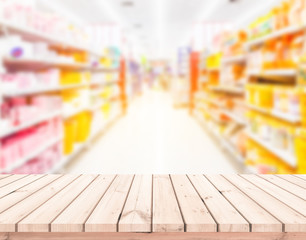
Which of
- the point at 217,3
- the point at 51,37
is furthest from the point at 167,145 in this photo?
the point at 217,3

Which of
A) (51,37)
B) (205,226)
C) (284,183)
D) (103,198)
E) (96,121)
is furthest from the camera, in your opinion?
(96,121)

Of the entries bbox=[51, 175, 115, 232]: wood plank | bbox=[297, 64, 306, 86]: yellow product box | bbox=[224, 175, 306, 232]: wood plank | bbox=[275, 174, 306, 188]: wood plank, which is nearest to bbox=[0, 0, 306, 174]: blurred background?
bbox=[297, 64, 306, 86]: yellow product box

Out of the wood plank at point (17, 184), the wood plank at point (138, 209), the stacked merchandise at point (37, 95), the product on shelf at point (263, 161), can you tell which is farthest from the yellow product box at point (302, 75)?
the stacked merchandise at point (37, 95)

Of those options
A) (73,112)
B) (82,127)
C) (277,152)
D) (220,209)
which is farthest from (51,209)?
(82,127)

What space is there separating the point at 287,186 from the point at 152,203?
2.17 feet

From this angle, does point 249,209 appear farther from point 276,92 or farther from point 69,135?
point 69,135

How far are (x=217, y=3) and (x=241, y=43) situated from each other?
5386mm

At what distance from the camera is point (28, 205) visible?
4.22 feet

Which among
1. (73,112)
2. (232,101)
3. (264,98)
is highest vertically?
(264,98)

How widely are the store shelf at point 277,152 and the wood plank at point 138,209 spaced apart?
1.72m

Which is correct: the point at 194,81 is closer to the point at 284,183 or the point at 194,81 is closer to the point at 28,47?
the point at 28,47

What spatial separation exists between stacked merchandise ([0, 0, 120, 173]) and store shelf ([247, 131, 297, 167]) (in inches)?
91.4

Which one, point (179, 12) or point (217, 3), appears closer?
point (217, 3)

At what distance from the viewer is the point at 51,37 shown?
3797 mm
